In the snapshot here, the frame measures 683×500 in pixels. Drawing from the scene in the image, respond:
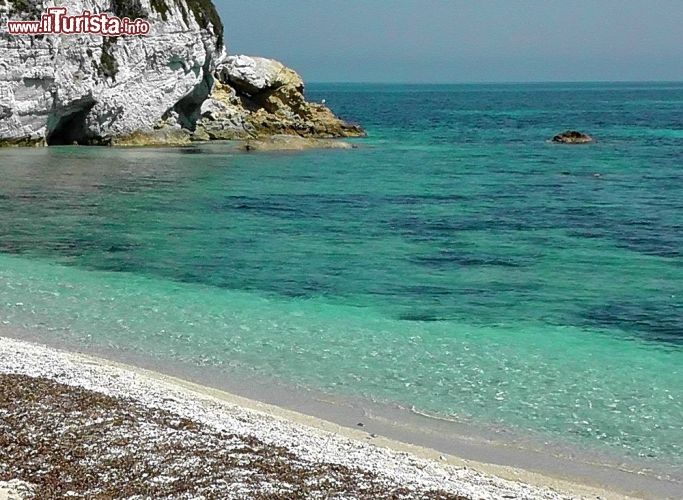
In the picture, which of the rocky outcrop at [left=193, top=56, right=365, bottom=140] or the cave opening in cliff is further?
the rocky outcrop at [left=193, top=56, right=365, bottom=140]

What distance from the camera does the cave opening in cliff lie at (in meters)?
62.8

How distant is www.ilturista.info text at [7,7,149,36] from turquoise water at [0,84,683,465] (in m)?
12.0

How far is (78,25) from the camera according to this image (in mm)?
60781

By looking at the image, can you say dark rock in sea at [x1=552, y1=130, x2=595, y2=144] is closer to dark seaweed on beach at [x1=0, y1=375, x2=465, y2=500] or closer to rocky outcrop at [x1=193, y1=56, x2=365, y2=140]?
rocky outcrop at [x1=193, y1=56, x2=365, y2=140]

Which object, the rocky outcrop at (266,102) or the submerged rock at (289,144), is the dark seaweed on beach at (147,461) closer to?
the submerged rock at (289,144)

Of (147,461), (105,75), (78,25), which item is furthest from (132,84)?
(147,461)

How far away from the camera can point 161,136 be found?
65.6 metres

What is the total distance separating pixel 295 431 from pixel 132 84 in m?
54.7

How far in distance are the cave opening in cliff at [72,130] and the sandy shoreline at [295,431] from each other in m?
49.2

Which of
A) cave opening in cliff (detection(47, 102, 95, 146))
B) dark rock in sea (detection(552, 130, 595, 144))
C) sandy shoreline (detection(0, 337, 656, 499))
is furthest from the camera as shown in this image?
dark rock in sea (detection(552, 130, 595, 144))

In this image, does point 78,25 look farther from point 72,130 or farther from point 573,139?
point 573,139

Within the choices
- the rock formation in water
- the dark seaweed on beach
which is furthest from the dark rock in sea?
the dark seaweed on beach

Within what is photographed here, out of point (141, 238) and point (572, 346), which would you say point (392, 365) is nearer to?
point (572, 346)

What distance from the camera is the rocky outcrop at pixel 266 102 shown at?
7469 cm
